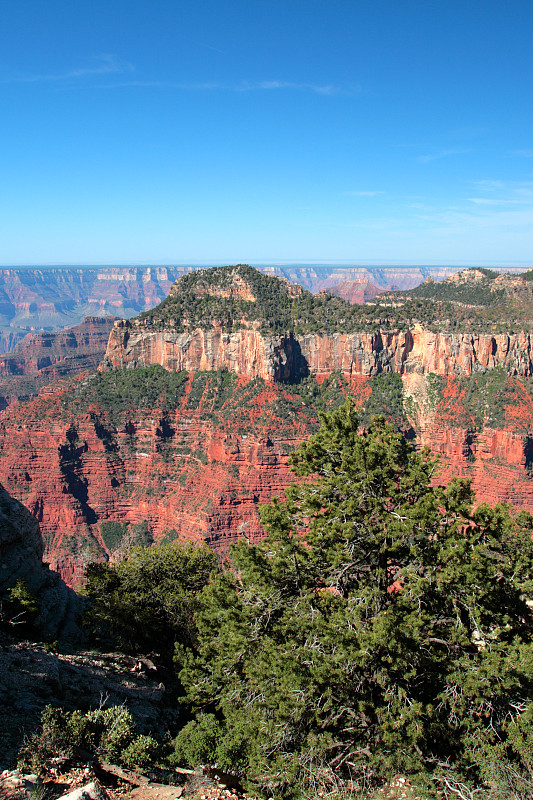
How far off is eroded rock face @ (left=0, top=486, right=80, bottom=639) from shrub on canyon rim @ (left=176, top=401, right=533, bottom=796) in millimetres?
9134

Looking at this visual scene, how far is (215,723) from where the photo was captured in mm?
18031

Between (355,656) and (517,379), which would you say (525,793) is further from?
(517,379)

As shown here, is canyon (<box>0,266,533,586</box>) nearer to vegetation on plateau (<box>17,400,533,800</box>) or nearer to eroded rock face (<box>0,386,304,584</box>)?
eroded rock face (<box>0,386,304,584</box>)

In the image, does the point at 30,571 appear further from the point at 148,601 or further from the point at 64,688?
the point at 64,688

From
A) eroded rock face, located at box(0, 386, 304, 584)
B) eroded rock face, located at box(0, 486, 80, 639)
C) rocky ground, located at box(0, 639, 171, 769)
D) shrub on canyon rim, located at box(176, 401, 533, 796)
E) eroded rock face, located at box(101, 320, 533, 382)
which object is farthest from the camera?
eroded rock face, located at box(101, 320, 533, 382)

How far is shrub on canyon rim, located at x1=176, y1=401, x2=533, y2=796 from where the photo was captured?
15188 mm

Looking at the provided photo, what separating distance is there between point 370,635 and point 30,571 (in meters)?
18.6

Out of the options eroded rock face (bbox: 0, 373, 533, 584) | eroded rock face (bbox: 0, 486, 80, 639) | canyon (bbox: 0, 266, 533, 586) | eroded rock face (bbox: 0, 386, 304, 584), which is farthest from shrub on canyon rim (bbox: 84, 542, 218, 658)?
canyon (bbox: 0, 266, 533, 586)

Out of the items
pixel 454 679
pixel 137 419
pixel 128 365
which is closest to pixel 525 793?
pixel 454 679

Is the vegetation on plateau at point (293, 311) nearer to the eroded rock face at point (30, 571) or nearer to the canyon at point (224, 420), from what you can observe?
the canyon at point (224, 420)

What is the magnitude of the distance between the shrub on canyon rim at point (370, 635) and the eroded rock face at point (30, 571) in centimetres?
913

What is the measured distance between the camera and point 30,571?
26031mm

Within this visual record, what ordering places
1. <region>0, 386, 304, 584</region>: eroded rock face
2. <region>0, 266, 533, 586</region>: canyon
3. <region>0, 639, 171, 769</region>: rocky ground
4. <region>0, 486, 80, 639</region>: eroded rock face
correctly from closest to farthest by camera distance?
<region>0, 639, 171, 769</region>: rocky ground → <region>0, 486, 80, 639</region>: eroded rock face → <region>0, 386, 304, 584</region>: eroded rock face → <region>0, 266, 533, 586</region>: canyon

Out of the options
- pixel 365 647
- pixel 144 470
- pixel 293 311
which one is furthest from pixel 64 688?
pixel 293 311
